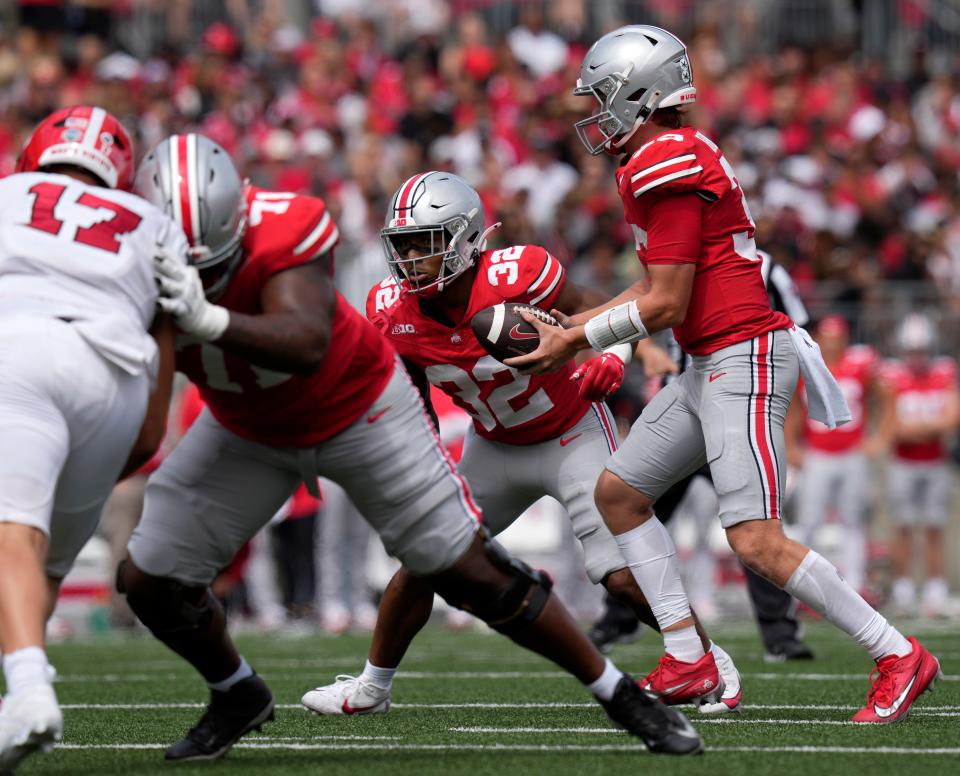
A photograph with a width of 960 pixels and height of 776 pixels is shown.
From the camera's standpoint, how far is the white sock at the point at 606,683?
4223mm

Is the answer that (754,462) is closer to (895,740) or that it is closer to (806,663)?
(895,740)

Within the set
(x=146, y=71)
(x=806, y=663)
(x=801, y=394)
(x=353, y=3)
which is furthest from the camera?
(x=353, y=3)

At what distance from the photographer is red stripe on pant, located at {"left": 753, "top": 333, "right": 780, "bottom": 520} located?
5090 mm

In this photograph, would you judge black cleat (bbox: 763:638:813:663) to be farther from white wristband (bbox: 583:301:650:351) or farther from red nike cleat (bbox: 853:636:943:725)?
white wristband (bbox: 583:301:650:351)

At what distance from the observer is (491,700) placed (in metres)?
6.02

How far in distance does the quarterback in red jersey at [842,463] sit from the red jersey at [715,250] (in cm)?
640

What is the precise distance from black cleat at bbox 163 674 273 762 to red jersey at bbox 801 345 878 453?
785cm

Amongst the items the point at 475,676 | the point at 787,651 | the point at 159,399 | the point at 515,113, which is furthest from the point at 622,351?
the point at 515,113

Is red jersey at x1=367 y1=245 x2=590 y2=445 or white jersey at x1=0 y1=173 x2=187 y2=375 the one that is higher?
white jersey at x1=0 y1=173 x2=187 y2=375

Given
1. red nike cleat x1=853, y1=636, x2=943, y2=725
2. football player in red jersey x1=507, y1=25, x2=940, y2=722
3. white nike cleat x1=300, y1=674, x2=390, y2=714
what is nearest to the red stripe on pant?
football player in red jersey x1=507, y1=25, x2=940, y2=722

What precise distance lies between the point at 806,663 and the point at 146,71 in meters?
9.77

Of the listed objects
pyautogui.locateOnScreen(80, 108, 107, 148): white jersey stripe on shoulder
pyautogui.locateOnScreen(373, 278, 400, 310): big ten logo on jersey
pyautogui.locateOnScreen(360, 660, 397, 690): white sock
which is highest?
pyautogui.locateOnScreen(80, 108, 107, 148): white jersey stripe on shoulder

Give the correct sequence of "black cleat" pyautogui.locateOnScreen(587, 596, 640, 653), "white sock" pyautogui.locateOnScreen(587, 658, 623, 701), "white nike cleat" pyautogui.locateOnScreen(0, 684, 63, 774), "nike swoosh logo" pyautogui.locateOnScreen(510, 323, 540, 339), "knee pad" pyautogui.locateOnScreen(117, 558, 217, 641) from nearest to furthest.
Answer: "white nike cleat" pyautogui.locateOnScreen(0, 684, 63, 774) → "white sock" pyautogui.locateOnScreen(587, 658, 623, 701) → "knee pad" pyautogui.locateOnScreen(117, 558, 217, 641) → "nike swoosh logo" pyautogui.locateOnScreen(510, 323, 540, 339) → "black cleat" pyautogui.locateOnScreen(587, 596, 640, 653)

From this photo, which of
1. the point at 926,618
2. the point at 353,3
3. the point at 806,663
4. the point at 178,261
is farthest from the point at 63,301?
the point at 353,3
